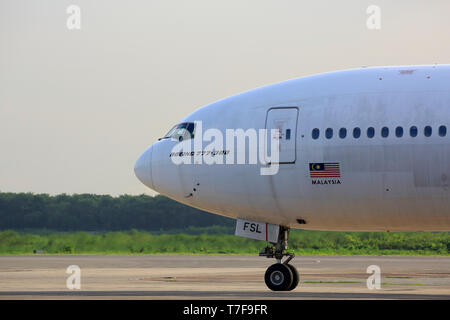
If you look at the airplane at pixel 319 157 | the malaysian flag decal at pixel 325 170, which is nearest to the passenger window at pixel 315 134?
the airplane at pixel 319 157

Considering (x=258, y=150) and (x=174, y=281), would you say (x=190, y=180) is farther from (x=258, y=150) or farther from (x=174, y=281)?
(x=174, y=281)

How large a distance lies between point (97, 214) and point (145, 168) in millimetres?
31926

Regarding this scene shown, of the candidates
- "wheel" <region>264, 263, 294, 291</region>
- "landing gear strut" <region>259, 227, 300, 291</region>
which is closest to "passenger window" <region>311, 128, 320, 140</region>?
"landing gear strut" <region>259, 227, 300, 291</region>

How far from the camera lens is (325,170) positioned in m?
25.0

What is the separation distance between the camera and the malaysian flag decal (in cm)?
2488

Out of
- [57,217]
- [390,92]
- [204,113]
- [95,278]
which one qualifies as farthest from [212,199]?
[57,217]

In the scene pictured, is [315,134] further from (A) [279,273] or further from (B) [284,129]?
(A) [279,273]

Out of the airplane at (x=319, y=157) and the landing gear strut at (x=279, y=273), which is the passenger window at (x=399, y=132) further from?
the landing gear strut at (x=279, y=273)

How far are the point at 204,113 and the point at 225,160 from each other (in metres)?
2.02

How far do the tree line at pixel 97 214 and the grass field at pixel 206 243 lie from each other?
102cm

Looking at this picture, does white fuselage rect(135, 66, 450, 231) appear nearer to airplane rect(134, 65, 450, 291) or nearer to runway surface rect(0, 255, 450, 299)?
airplane rect(134, 65, 450, 291)

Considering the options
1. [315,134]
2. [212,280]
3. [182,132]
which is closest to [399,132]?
[315,134]

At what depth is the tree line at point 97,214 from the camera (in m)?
59.0

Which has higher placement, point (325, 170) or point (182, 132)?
point (182, 132)
